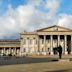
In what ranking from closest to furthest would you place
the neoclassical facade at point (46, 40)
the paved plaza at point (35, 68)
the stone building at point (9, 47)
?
the paved plaza at point (35, 68) → the neoclassical facade at point (46, 40) → the stone building at point (9, 47)

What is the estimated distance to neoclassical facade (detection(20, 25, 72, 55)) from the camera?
97250 mm

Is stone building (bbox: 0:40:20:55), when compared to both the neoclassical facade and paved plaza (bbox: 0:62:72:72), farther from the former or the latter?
paved plaza (bbox: 0:62:72:72)

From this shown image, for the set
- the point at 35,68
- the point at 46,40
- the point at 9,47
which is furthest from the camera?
the point at 9,47

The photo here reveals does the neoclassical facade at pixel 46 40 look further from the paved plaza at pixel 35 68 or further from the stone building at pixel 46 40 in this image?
the paved plaza at pixel 35 68

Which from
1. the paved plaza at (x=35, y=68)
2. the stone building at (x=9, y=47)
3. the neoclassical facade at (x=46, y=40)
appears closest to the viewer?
the paved plaza at (x=35, y=68)

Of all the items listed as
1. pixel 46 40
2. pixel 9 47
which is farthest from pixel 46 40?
pixel 9 47

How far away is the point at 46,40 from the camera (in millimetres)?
100375

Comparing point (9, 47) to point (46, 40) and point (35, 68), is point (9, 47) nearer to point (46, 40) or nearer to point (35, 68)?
point (46, 40)

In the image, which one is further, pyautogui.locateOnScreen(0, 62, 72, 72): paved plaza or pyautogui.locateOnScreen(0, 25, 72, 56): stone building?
pyautogui.locateOnScreen(0, 25, 72, 56): stone building

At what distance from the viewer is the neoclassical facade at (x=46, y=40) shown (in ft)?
319

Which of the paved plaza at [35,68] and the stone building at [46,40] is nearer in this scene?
the paved plaza at [35,68]

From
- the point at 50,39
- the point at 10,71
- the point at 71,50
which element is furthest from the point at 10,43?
the point at 10,71

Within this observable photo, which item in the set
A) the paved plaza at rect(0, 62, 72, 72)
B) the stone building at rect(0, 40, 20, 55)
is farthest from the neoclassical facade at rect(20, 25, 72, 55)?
the paved plaza at rect(0, 62, 72, 72)

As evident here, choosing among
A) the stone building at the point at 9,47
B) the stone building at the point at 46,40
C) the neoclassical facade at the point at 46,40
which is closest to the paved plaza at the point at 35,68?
the stone building at the point at 46,40
